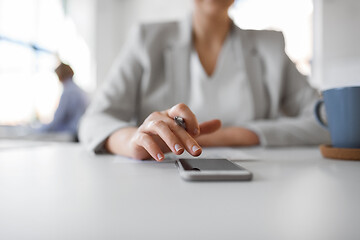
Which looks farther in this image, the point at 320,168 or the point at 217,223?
the point at 320,168

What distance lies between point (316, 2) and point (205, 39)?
174 centimetres

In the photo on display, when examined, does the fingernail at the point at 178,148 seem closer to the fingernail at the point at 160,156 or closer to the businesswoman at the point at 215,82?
the fingernail at the point at 160,156

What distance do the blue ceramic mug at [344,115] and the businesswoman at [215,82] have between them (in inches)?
5.6

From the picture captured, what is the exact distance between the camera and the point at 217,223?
14 centimetres

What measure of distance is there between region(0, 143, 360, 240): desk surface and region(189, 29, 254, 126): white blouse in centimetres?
41

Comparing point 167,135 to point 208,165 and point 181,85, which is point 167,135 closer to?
point 208,165

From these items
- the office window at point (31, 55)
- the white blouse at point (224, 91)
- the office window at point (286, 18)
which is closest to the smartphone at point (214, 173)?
the white blouse at point (224, 91)

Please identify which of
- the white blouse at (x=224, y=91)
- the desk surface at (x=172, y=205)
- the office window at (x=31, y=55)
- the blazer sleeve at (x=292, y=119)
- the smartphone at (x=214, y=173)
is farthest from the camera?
the office window at (x=31, y=55)

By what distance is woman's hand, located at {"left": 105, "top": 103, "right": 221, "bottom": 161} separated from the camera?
0.31 meters

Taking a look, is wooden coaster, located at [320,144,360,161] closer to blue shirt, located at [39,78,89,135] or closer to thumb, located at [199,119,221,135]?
thumb, located at [199,119,221,135]

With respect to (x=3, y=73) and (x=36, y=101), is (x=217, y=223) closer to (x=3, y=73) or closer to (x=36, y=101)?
(x=3, y=73)

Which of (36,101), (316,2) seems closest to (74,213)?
(316,2)

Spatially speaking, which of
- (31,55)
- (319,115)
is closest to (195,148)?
(319,115)

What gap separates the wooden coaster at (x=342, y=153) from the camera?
0.38 m
